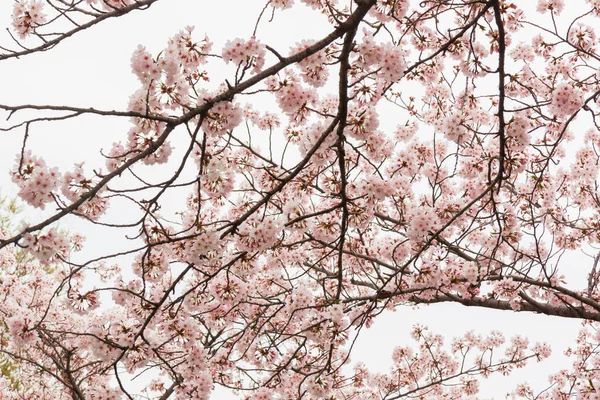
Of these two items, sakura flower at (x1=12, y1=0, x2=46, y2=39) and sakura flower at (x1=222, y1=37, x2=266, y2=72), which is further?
sakura flower at (x1=12, y1=0, x2=46, y2=39)

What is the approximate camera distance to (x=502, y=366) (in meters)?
8.13

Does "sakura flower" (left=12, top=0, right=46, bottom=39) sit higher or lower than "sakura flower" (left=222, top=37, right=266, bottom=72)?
higher

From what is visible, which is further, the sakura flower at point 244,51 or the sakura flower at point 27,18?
the sakura flower at point 27,18

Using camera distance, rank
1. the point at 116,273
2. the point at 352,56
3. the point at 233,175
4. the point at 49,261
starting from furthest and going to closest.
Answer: the point at 116,273 < the point at 233,175 < the point at 352,56 < the point at 49,261

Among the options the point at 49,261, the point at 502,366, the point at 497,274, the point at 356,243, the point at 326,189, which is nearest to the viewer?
the point at 49,261

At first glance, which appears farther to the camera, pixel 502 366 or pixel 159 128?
pixel 502 366

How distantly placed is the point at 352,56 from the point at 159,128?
1.18 m

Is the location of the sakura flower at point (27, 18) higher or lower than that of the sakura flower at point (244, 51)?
higher

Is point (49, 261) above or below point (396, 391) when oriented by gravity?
below

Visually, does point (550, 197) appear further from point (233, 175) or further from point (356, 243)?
point (233, 175)

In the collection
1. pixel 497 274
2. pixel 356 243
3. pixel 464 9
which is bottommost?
pixel 497 274

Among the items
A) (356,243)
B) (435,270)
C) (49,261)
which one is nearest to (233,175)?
(49,261)

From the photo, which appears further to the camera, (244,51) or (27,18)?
(27,18)

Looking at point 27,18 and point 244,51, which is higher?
point 27,18
